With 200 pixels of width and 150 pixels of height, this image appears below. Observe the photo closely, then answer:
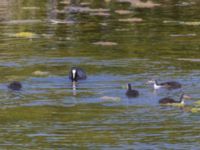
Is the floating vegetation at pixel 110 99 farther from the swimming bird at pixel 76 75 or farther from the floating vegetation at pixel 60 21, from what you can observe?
the floating vegetation at pixel 60 21

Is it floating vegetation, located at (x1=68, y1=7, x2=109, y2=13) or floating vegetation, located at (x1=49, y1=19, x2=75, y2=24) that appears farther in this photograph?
floating vegetation, located at (x1=68, y1=7, x2=109, y2=13)

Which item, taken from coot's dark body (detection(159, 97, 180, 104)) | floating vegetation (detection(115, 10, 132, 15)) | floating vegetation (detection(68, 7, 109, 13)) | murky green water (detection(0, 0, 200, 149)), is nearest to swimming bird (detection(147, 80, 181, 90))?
murky green water (detection(0, 0, 200, 149))

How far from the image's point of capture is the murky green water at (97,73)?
1938 centimetres

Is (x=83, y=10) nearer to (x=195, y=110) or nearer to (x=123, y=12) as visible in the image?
(x=123, y=12)

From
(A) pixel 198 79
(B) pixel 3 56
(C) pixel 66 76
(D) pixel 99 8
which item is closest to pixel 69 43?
(B) pixel 3 56

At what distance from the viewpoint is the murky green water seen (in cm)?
1938

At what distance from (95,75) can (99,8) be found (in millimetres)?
15659

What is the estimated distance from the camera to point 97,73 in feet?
84.8

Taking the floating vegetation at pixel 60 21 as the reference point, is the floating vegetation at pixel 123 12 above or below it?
below

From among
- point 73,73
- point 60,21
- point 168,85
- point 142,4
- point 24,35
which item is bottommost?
point 142,4

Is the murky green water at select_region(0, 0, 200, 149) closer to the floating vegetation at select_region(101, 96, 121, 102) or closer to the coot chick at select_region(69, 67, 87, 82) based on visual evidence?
the floating vegetation at select_region(101, 96, 121, 102)

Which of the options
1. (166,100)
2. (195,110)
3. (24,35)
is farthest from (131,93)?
(24,35)

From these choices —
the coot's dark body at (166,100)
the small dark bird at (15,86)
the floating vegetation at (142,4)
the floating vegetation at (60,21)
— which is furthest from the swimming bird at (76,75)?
the floating vegetation at (142,4)

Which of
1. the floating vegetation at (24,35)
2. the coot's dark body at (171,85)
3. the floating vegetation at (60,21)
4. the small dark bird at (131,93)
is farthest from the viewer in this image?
the floating vegetation at (60,21)
